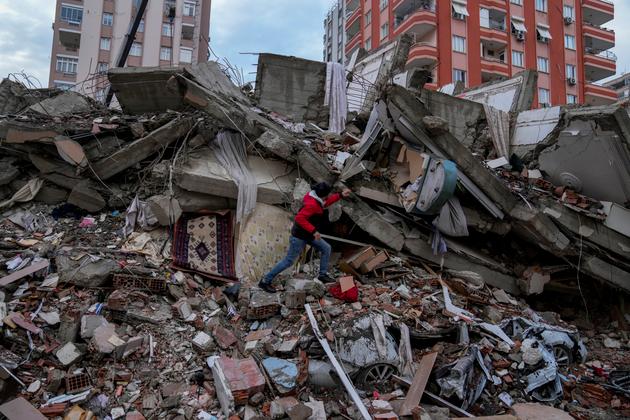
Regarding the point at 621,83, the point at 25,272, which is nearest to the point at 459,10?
the point at 25,272

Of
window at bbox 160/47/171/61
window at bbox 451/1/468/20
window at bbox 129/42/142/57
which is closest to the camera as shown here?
window at bbox 451/1/468/20

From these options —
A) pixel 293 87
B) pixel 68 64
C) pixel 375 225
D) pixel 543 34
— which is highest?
pixel 543 34

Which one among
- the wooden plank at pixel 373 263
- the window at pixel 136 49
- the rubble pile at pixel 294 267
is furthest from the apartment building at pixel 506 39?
the wooden plank at pixel 373 263

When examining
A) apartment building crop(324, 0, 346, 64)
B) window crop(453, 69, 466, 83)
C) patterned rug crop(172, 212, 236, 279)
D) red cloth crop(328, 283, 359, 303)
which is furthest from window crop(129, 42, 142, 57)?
red cloth crop(328, 283, 359, 303)

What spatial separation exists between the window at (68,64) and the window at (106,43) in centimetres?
216

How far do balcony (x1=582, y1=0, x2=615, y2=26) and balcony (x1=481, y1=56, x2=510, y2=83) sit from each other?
10237mm

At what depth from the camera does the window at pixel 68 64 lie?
2992 cm

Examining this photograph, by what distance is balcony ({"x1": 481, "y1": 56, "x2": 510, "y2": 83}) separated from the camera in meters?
26.0

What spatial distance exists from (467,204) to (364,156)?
6.07 ft

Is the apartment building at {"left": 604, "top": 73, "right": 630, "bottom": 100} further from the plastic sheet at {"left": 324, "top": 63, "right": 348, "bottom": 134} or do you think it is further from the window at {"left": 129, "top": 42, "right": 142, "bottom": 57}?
the plastic sheet at {"left": 324, "top": 63, "right": 348, "bottom": 134}

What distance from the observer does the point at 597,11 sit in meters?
30.7

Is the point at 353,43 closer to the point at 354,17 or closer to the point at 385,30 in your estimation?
the point at 354,17

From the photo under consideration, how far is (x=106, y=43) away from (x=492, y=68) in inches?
1080

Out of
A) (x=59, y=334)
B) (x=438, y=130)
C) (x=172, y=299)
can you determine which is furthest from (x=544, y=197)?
(x=59, y=334)
